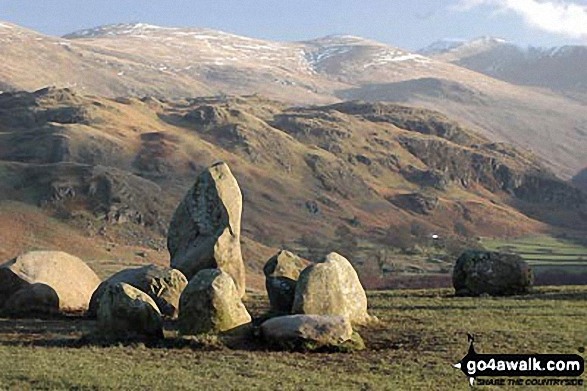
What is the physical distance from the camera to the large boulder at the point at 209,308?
23484 millimetres

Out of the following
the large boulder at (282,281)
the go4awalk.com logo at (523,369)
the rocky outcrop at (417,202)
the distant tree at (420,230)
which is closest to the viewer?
the go4awalk.com logo at (523,369)

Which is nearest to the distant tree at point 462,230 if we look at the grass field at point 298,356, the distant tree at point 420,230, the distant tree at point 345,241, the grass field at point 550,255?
the grass field at point 550,255

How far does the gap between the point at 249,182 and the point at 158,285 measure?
101 metres

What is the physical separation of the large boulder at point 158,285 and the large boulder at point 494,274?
13.8 metres

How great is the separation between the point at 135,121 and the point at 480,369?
13851 cm

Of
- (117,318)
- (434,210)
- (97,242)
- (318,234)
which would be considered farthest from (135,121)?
(117,318)

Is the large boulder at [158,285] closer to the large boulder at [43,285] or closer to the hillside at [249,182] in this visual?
the large boulder at [43,285]

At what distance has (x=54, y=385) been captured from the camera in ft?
54.5

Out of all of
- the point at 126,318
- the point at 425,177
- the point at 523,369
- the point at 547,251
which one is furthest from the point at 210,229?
the point at 425,177

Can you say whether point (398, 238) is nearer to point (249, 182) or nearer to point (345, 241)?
point (345, 241)

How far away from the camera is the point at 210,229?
33.3 meters

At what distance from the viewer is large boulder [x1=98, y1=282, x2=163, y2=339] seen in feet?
77.9

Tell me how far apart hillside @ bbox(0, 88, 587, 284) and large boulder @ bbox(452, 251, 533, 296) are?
123 feet

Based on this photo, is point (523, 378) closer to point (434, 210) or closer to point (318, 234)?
point (318, 234)
